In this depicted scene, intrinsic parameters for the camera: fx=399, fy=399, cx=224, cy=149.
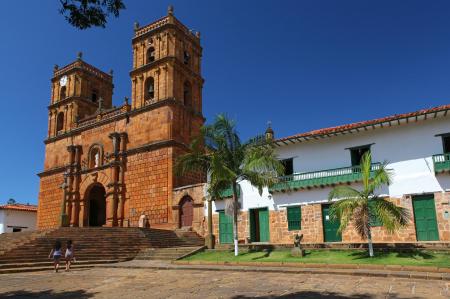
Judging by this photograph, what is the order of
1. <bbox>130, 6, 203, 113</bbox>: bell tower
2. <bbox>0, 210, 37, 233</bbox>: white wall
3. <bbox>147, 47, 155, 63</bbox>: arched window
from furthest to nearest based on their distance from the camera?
1. <bbox>0, 210, 37, 233</bbox>: white wall
2. <bbox>147, 47, 155, 63</bbox>: arched window
3. <bbox>130, 6, 203, 113</bbox>: bell tower

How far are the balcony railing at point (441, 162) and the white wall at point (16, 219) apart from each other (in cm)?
3552

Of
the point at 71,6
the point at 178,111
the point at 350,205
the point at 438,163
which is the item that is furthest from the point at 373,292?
the point at 178,111

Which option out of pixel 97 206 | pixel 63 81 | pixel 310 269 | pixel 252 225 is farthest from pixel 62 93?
pixel 310 269

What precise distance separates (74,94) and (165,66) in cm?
1076

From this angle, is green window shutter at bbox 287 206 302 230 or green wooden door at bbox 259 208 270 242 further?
green wooden door at bbox 259 208 270 242

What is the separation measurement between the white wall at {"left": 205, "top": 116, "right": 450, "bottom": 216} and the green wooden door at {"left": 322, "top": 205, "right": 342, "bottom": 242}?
74 cm

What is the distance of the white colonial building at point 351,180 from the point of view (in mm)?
16938

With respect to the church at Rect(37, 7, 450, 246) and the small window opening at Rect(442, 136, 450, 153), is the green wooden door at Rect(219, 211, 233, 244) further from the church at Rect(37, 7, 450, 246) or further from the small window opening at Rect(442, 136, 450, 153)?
the small window opening at Rect(442, 136, 450, 153)

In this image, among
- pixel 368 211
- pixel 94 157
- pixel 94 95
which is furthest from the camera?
pixel 94 95

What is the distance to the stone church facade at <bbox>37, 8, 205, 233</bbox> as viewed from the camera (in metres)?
26.9

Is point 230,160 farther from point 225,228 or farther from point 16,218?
point 16,218

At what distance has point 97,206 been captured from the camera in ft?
110

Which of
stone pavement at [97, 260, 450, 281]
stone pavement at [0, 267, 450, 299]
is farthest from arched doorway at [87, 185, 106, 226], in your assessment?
stone pavement at [0, 267, 450, 299]

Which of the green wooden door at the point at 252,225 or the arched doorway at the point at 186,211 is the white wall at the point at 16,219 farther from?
the green wooden door at the point at 252,225
